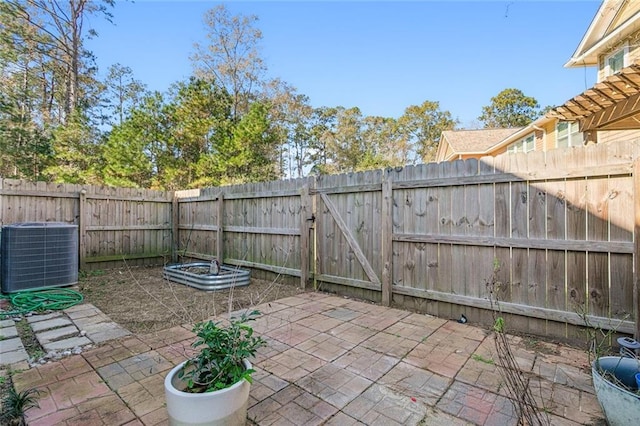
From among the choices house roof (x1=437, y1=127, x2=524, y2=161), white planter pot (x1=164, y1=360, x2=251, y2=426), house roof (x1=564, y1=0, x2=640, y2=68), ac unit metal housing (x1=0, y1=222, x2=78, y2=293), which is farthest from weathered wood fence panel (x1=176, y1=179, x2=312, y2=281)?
house roof (x1=437, y1=127, x2=524, y2=161)

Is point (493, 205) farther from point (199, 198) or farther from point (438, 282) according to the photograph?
point (199, 198)

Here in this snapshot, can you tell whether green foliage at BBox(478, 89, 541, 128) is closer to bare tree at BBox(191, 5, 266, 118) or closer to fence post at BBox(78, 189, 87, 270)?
bare tree at BBox(191, 5, 266, 118)

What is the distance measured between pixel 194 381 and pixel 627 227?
134 inches

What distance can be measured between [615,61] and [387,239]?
7969mm

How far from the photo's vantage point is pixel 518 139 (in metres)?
11.6

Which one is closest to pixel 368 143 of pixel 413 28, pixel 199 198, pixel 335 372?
pixel 413 28

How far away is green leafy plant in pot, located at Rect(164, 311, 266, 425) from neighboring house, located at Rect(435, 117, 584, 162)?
7235 millimetres

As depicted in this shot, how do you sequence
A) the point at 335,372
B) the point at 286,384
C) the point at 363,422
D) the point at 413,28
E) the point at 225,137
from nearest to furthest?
the point at 363,422
the point at 286,384
the point at 335,372
the point at 413,28
the point at 225,137

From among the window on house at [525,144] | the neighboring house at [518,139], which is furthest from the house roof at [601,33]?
the window on house at [525,144]

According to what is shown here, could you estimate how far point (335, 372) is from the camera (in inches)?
87.9

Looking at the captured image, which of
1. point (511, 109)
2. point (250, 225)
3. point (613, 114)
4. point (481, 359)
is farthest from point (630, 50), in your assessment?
point (511, 109)

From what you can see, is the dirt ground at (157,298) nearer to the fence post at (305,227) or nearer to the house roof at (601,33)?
the fence post at (305,227)

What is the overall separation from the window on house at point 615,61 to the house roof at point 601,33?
0.24 metres

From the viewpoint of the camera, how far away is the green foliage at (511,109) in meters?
21.7
